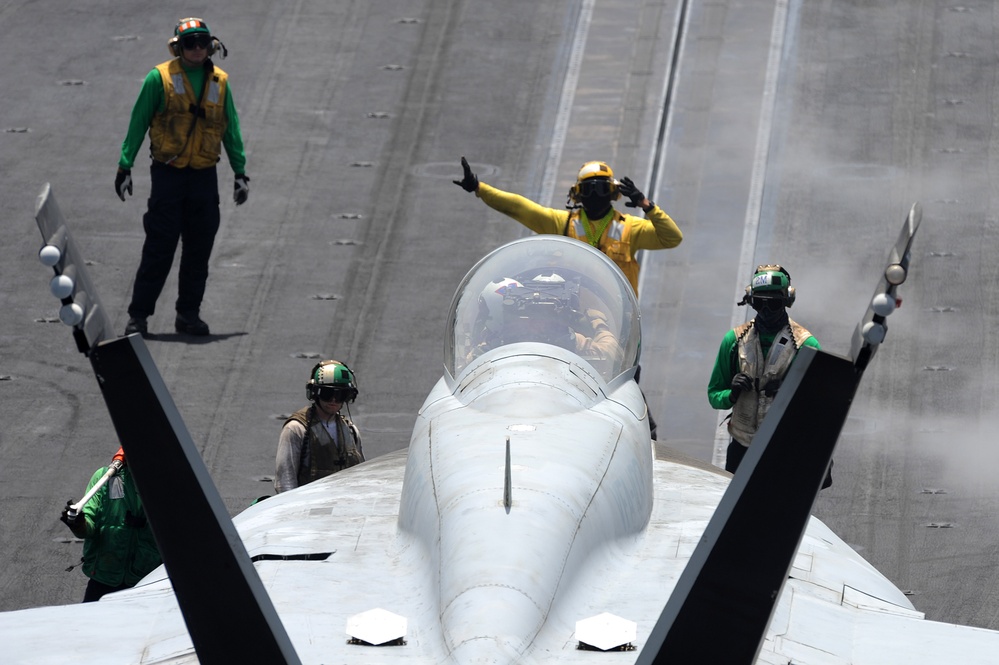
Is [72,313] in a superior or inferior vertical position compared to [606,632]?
superior

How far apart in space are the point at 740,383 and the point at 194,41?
6.00 meters

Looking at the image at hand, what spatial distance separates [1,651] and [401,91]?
1273 centimetres

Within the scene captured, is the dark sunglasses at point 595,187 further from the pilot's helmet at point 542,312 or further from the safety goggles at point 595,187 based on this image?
the pilot's helmet at point 542,312

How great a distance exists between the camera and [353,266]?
16172mm

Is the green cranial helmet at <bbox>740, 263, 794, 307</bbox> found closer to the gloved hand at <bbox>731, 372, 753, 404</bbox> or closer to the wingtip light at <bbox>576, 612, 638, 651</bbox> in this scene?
the gloved hand at <bbox>731, 372, 753, 404</bbox>

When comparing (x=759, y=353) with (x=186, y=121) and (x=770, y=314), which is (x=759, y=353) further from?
(x=186, y=121)

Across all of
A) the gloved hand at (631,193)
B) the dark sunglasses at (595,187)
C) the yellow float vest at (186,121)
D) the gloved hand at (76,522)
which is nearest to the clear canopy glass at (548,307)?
the gloved hand at (76,522)

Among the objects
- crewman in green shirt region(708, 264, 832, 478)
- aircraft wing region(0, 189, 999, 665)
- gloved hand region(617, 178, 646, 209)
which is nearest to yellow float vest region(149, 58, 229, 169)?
gloved hand region(617, 178, 646, 209)

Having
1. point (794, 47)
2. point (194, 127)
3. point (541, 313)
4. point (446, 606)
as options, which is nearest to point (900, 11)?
point (794, 47)

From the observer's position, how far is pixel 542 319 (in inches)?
357

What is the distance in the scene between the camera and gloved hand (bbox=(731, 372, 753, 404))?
36.3ft

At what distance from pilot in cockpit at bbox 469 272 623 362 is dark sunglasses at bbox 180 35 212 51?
19.4 ft

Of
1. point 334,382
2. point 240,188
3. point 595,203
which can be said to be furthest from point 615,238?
point 240,188

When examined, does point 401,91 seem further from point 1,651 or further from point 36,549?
Result: point 1,651
